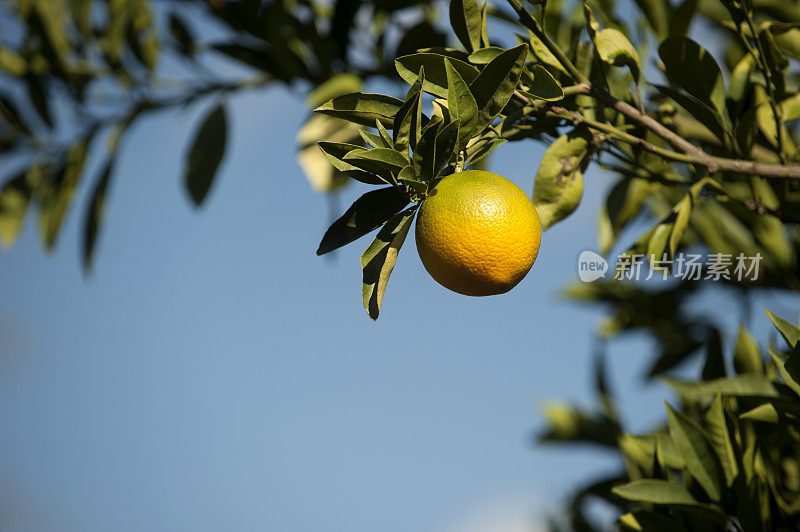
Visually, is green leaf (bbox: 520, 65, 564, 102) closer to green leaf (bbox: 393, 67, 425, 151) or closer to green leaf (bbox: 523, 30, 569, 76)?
green leaf (bbox: 523, 30, 569, 76)

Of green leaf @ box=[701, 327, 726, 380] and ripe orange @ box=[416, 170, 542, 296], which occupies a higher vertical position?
ripe orange @ box=[416, 170, 542, 296]

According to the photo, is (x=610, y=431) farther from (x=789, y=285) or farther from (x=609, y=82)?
(x=609, y=82)

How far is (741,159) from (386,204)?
1.90ft

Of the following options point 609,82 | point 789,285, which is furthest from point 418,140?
point 789,285

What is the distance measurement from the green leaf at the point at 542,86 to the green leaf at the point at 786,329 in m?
0.36

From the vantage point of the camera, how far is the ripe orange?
74 centimetres

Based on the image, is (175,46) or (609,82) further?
(175,46)

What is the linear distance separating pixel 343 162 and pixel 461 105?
136mm

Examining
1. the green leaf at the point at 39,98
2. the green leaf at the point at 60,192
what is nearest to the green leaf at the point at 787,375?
the green leaf at the point at 60,192

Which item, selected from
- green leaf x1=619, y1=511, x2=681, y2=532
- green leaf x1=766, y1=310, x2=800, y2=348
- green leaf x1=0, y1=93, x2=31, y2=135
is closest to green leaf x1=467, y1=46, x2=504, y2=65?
green leaf x1=766, y1=310, x2=800, y2=348

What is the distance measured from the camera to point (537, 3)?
842 millimetres

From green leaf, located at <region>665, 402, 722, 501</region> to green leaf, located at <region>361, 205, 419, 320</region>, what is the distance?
490 millimetres

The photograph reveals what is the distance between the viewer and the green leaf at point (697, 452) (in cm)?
99

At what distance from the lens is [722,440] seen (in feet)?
3.37
